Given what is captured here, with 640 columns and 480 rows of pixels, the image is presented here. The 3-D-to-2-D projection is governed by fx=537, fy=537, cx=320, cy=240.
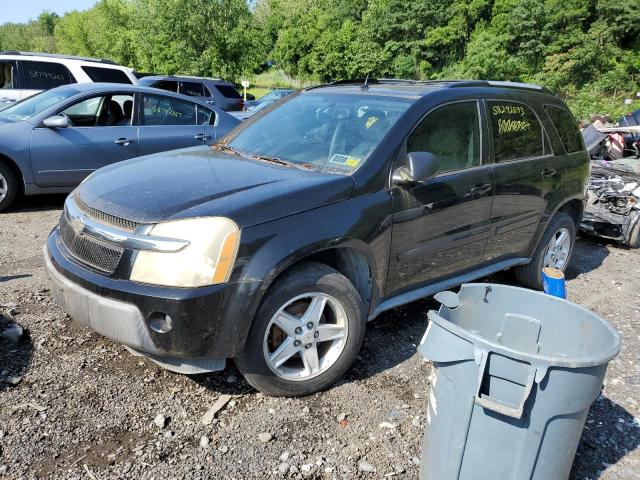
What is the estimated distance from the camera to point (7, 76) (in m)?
9.85

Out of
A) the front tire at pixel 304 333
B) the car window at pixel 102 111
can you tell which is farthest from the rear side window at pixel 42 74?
the front tire at pixel 304 333

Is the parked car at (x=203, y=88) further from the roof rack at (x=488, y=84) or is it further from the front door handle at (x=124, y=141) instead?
the roof rack at (x=488, y=84)

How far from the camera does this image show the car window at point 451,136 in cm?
354

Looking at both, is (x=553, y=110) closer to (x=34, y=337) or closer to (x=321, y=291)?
(x=321, y=291)

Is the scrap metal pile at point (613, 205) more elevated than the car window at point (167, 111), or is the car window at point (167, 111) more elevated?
the car window at point (167, 111)

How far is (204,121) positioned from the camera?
761 cm

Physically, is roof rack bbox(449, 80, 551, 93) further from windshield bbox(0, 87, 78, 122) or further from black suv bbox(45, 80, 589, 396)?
windshield bbox(0, 87, 78, 122)

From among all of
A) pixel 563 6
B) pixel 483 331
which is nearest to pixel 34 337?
pixel 483 331

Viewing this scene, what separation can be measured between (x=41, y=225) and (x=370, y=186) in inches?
172

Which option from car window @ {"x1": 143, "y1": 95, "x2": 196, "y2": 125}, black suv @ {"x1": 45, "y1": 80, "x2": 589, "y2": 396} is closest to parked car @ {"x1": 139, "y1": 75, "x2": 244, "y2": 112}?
car window @ {"x1": 143, "y1": 95, "x2": 196, "y2": 125}

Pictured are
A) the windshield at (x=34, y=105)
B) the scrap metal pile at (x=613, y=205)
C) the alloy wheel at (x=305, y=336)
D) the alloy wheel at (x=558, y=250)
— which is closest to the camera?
the alloy wheel at (x=305, y=336)

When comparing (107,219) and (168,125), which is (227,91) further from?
(107,219)

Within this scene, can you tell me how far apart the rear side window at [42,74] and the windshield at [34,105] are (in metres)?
3.28

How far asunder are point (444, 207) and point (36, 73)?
9111mm
